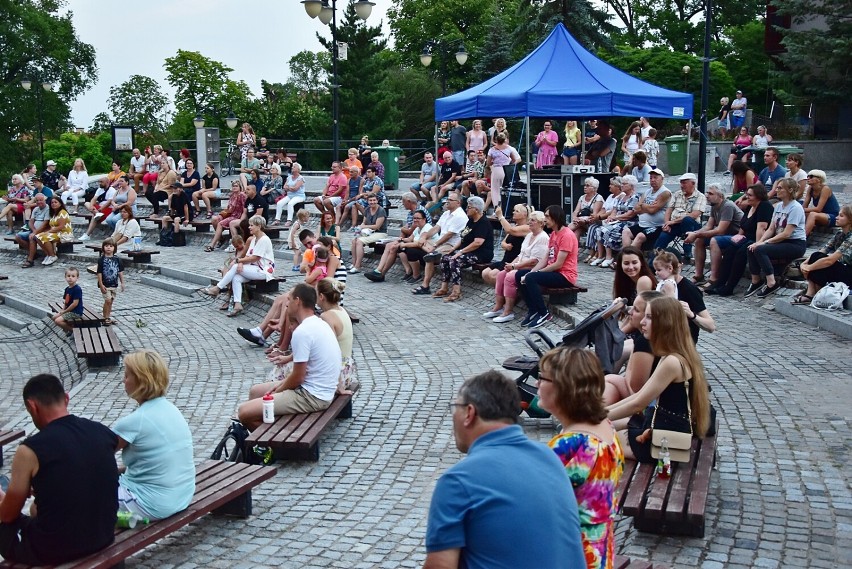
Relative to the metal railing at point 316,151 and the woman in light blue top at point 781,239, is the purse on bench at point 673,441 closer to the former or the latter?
the woman in light blue top at point 781,239

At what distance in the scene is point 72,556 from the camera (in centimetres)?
504

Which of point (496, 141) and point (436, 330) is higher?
point (496, 141)

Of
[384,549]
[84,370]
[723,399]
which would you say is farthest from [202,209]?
[384,549]

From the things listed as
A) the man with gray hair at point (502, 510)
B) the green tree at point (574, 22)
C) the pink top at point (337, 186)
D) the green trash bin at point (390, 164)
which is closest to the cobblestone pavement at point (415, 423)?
the man with gray hair at point (502, 510)

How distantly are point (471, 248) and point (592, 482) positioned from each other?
10928 mm

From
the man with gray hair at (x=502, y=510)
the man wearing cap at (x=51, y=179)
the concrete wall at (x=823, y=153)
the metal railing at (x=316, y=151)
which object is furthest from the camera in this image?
the metal railing at (x=316, y=151)

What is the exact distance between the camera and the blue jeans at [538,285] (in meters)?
12.3

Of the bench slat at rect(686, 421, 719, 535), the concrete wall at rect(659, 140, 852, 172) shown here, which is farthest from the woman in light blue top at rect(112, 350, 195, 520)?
the concrete wall at rect(659, 140, 852, 172)

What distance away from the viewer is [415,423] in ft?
28.3

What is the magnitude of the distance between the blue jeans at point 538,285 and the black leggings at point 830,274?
2.97 meters

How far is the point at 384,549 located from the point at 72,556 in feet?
6.00

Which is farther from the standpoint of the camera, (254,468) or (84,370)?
(84,370)

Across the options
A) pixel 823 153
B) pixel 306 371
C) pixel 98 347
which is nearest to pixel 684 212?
pixel 306 371

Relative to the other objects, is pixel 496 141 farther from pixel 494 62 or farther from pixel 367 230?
pixel 494 62
